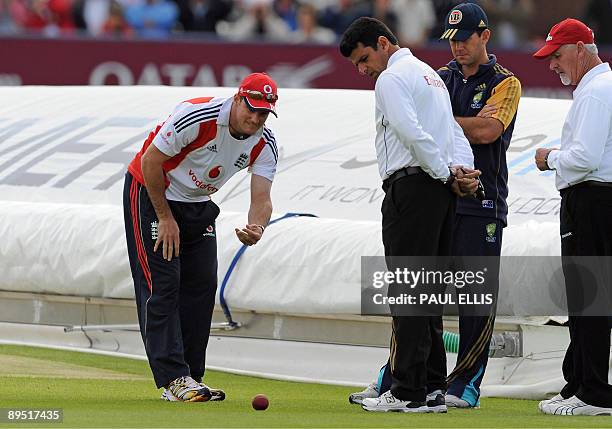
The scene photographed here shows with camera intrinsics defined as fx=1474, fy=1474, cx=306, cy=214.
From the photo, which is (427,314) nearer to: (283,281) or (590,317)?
(590,317)

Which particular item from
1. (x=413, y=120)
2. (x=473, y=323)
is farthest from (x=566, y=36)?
(x=473, y=323)

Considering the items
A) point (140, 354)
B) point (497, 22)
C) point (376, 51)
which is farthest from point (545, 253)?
point (497, 22)

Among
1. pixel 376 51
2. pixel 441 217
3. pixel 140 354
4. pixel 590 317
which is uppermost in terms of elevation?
pixel 376 51

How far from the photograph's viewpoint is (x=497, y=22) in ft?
57.3

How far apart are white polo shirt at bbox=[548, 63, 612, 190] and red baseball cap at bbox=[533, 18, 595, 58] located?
0.15 m

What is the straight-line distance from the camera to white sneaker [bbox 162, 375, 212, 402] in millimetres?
6133

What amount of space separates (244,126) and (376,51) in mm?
652

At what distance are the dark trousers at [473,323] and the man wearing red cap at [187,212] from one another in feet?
2.87

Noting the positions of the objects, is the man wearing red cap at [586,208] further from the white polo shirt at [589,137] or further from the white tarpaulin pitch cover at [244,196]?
the white tarpaulin pitch cover at [244,196]

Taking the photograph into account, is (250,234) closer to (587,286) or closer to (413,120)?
(413,120)

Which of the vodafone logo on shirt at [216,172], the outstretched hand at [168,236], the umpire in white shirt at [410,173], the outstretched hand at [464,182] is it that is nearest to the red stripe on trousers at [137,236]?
the outstretched hand at [168,236]

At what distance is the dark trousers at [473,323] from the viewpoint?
6254 mm

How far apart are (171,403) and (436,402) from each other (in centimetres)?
109

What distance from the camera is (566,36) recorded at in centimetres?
598
